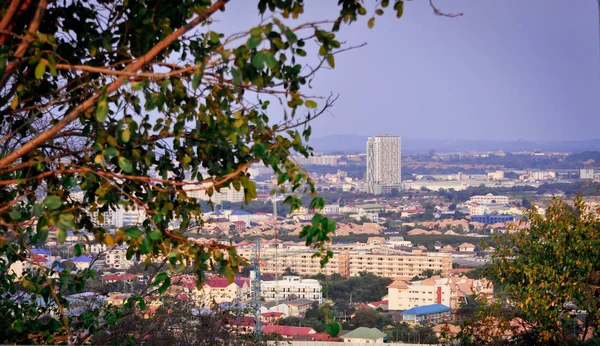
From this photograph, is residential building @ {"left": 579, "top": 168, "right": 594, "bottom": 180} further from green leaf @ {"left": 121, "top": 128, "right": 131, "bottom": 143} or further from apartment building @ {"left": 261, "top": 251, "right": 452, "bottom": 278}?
green leaf @ {"left": 121, "top": 128, "right": 131, "bottom": 143}

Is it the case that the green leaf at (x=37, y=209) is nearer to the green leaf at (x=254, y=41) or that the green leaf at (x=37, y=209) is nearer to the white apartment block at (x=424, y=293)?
the green leaf at (x=254, y=41)

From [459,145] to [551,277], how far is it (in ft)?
295

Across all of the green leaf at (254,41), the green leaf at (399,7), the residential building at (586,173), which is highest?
the green leaf at (399,7)

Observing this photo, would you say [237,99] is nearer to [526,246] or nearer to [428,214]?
[526,246]

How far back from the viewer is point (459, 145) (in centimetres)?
9319

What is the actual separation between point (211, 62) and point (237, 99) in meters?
0.16

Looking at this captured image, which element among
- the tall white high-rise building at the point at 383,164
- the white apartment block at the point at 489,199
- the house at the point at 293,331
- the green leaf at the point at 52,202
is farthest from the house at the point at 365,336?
the tall white high-rise building at the point at 383,164

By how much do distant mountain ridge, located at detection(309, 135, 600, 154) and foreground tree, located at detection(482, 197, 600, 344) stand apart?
60118 millimetres

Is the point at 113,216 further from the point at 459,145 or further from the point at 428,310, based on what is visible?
the point at 459,145

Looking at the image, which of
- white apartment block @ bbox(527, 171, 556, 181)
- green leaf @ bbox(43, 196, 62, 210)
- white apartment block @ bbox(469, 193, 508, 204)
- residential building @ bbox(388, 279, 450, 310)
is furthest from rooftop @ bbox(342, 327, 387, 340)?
white apartment block @ bbox(527, 171, 556, 181)

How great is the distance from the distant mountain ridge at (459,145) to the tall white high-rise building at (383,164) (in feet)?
38.7

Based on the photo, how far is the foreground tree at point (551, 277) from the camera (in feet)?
16.9

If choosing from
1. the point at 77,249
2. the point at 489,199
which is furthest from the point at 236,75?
the point at 489,199

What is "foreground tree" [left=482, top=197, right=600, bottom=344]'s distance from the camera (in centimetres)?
515
